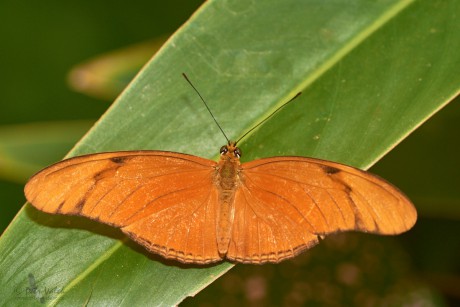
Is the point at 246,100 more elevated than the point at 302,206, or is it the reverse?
the point at 246,100

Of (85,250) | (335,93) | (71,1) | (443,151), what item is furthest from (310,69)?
(71,1)

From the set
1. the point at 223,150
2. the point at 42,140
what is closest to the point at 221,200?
the point at 223,150

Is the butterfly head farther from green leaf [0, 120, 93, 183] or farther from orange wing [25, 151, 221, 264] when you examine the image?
green leaf [0, 120, 93, 183]

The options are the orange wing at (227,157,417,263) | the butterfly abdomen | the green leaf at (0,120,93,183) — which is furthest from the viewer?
the green leaf at (0,120,93,183)

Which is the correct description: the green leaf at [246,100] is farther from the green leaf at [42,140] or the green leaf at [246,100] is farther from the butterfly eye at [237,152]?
the green leaf at [42,140]

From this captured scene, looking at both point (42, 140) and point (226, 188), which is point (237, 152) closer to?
point (226, 188)

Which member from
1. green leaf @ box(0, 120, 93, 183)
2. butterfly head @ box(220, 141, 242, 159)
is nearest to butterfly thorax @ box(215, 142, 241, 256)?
butterfly head @ box(220, 141, 242, 159)

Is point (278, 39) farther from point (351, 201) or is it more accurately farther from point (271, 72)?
point (351, 201)
